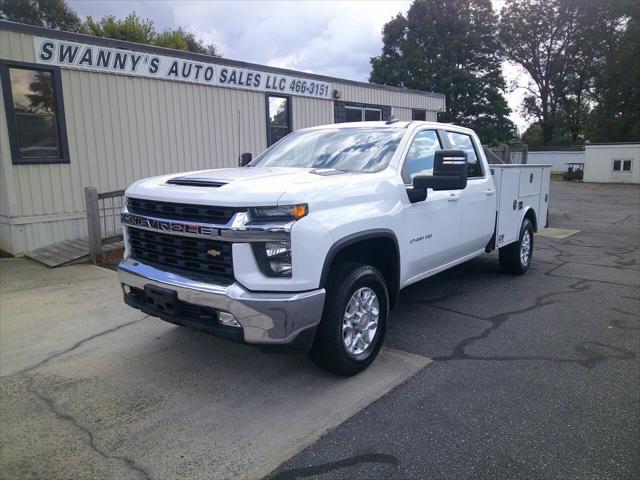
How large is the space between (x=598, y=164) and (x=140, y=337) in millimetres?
33244

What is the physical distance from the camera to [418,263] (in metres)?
4.46

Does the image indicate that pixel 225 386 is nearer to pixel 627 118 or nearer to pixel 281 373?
pixel 281 373

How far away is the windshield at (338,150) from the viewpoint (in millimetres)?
4305

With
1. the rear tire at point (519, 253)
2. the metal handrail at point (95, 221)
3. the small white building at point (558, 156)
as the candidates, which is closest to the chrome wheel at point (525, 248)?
the rear tire at point (519, 253)

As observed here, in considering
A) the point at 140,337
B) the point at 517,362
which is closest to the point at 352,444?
the point at 517,362

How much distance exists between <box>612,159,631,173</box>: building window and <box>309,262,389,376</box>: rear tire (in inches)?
1256

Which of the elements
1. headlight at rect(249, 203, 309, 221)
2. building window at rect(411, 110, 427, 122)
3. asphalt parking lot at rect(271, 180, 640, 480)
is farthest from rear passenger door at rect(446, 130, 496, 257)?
building window at rect(411, 110, 427, 122)

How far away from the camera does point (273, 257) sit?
3105mm

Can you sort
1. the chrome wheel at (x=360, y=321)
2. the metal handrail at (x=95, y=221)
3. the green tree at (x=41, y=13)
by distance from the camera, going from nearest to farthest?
1. the chrome wheel at (x=360, y=321)
2. the metal handrail at (x=95, y=221)
3. the green tree at (x=41, y=13)

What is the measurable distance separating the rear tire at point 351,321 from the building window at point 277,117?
29.0 feet

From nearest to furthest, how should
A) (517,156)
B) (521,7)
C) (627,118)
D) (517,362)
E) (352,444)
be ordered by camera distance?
(352,444) → (517,362) → (517,156) → (627,118) → (521,7)

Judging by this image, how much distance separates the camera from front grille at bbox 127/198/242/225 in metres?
3.14

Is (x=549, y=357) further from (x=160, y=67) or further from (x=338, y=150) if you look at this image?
(x=160, y=67)

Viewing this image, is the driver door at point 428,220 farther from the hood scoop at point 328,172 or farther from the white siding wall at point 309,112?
the white siding wall at point 309,112
